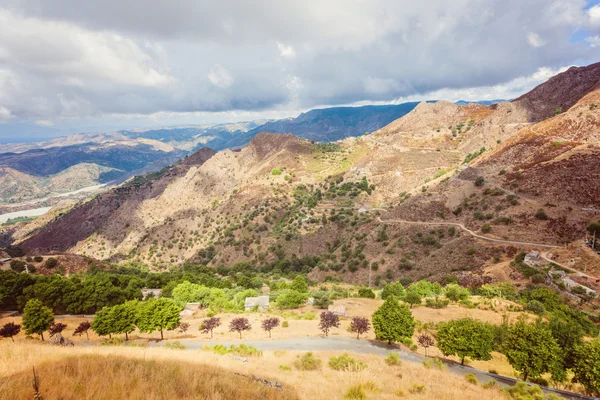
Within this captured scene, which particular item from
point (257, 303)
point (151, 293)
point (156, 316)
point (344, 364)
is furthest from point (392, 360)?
point (151, 293)

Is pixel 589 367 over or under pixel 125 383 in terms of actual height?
under

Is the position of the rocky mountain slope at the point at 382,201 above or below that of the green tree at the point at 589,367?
above

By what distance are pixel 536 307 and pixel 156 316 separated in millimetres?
41927

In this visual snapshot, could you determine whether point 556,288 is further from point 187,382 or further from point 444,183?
point 187,382

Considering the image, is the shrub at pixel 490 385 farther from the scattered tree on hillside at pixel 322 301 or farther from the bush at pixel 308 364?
the scattered tree on hillside at pixel 322 301

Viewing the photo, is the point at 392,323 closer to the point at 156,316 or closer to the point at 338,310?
the point at 338,310

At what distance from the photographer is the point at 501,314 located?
34.7 m

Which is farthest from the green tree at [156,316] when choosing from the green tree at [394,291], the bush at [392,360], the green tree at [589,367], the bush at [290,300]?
the green tree at [589,367]

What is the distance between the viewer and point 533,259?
44406 mm

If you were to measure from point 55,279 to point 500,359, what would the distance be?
57.6 metres

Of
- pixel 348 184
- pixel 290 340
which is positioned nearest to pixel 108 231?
pixel 348 184

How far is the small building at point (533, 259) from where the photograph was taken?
43869mm

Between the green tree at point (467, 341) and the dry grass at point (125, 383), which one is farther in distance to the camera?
the green tree at point (467, 341)

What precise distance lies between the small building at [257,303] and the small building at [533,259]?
127 ft
